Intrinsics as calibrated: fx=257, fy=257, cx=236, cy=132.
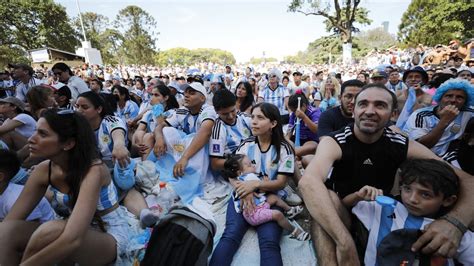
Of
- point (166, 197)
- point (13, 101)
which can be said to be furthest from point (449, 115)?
point (13, 101)

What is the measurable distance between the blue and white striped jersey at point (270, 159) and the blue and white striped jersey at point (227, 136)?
575 mm

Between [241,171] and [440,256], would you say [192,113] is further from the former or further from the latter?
[440,256]

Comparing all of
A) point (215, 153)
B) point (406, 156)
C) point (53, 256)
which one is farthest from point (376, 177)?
point (53, 256)

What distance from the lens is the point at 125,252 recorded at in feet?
7.54

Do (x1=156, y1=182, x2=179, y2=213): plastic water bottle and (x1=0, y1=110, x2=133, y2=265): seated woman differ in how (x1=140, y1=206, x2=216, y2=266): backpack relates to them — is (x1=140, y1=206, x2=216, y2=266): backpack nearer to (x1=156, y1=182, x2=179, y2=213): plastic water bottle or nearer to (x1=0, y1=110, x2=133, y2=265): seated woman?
(x1=0, y1=110, x2=133, y2=265): seated woman

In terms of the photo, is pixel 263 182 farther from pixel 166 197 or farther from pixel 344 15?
pixel 344 15

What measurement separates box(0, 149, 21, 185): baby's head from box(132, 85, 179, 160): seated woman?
190cm

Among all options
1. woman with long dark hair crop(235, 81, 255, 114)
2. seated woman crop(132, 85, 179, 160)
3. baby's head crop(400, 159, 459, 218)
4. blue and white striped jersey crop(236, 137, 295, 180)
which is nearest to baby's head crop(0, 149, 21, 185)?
seated woman crop(132, 85, 179, 160)

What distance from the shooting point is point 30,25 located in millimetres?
31109

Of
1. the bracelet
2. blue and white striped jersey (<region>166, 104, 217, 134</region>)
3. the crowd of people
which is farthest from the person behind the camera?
blue and white striped jersey (<region>166, 104, 217, 134</region>)

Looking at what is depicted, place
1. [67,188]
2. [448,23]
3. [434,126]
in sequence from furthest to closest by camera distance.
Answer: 1. [448,23]
2. [434,126]
3. [67,188]

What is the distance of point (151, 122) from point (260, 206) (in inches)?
115

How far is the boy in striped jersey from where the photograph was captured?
1667mm

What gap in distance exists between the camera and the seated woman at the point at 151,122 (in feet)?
13.8
